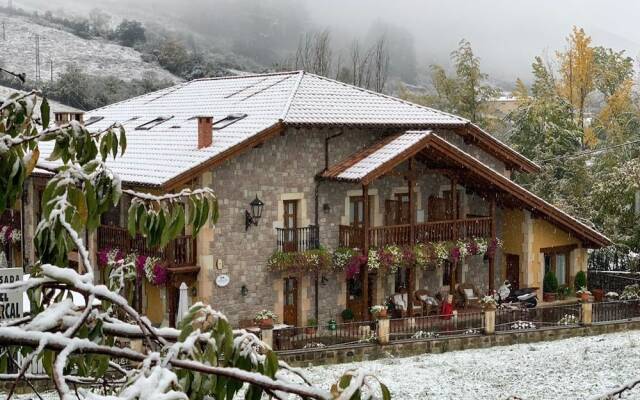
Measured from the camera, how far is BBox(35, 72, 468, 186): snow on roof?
72.8 feet

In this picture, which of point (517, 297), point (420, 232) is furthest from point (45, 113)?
point (517, 297)

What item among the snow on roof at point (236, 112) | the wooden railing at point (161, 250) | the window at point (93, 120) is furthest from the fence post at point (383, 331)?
the window at point (93, 120)

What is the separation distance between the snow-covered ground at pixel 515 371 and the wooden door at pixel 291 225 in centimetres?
387

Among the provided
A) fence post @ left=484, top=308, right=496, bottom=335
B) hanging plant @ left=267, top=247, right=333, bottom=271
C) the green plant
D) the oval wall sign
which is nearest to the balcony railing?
hanging plant @ left=267, top=247, right=333, bottom=271

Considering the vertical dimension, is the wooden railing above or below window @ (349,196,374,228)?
below

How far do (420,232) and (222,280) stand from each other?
5467 millimetres

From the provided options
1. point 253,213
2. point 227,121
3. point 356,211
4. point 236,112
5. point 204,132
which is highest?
point 236,112

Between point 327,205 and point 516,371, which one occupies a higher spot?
point 327,205

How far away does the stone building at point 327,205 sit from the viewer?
22.0m

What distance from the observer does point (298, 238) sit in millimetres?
22984

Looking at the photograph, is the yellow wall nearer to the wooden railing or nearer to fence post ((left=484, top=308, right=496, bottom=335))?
fence post ((left=484, top=308, right=496, bottom=335))

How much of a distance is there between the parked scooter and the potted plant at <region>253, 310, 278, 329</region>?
656 centimetres

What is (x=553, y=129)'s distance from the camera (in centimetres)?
3719

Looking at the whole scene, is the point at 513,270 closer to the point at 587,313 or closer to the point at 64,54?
the point at 587,313
